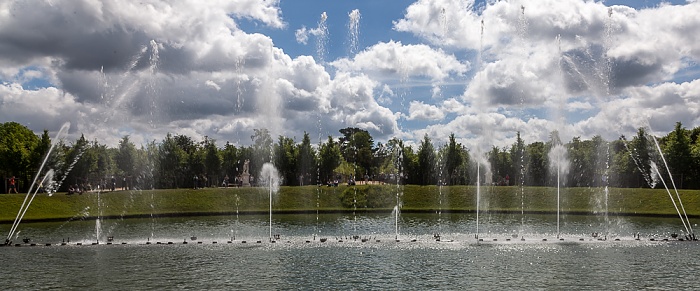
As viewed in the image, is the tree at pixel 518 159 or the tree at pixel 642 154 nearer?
the tree at pixel 642 154

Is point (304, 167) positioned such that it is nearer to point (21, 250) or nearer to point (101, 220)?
point (101, 220)

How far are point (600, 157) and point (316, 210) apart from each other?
73.0 m

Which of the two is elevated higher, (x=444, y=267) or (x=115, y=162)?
(x=115, y=162)

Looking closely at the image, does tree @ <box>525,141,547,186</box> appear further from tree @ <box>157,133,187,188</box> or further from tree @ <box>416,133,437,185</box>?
tree @ <box>157,133,187,188</box>

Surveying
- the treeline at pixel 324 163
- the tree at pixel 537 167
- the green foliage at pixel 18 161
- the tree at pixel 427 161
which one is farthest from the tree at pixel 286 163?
the tree at pixel 537 167

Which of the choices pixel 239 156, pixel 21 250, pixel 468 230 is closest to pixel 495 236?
pixel 468 230

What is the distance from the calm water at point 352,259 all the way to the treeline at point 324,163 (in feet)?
167

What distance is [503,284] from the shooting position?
112 feet

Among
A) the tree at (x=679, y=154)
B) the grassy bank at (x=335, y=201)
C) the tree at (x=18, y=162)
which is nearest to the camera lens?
the grassy bank at (x=335, y=201)

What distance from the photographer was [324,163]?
4803 inches

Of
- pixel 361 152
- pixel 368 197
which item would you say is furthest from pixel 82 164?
pixel 361 152

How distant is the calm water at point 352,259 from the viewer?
34.8 metres

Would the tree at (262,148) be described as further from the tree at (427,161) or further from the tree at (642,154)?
the tree at (642,154)

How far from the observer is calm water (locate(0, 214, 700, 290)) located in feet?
114
